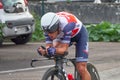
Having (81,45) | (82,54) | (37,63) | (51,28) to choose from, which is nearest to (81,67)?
(82,54)

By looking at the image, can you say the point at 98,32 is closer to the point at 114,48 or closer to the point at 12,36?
the point at 114,48

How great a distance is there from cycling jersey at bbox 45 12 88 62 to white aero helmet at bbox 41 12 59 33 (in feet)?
0.49

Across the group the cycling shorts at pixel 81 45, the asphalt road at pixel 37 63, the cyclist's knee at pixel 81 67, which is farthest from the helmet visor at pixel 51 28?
the asphalt road at pixel 37 63

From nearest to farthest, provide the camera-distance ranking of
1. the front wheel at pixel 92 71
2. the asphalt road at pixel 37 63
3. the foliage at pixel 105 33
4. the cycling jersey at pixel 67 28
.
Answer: the cycling jersey at pixel 67 28 → the front wheel at pixel 92 71 → the asphalt road at pixel 37 63 → the foliage at pixel 105 33

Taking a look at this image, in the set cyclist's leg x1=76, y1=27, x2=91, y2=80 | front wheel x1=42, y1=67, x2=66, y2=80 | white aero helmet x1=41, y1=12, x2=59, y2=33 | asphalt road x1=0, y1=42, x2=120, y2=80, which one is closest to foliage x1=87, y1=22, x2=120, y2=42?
asphalt road x1=0, y1=42, x2=120, y2=80

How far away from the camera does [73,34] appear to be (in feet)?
22.3

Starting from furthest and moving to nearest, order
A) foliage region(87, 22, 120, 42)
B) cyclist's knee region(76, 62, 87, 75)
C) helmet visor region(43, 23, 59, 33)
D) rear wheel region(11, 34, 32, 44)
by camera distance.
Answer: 1. foliage region(87, 22, 120, 42)
2. rear wheel region(11, 34, 32, 44)
3. cyclist's knee region(76, 62, 87, 75)
4. helmet visor region(43, 23, 59, 33)

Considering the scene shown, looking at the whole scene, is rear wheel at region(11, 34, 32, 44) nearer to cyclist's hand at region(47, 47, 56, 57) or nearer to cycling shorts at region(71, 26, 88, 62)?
cycling shorts at region(71, 26, 88, 62)

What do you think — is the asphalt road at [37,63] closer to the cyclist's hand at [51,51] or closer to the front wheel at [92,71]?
the front wheel at [92,71]

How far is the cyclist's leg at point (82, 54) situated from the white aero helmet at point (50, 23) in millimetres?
557

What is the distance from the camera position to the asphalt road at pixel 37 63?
9938 millimetres

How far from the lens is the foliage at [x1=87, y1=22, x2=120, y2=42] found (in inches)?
631

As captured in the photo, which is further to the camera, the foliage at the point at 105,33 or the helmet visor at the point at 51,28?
the foliage at the point at 105,33

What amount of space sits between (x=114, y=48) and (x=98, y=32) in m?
2.61
